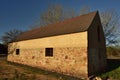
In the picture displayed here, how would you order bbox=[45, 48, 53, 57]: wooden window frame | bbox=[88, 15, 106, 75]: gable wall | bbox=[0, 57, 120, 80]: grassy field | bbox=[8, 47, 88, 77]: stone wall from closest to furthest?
1. bbox=[0, 57, 120, 80]: grassy field
2. bbox=[8, 47, 88, 77]: stone wall
3. bbox=[88, 15, 106, 75]: gable wall
4. bbox=[45, 48, 53, 57]: wooden window frame

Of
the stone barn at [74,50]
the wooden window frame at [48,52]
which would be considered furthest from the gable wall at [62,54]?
the wooden window frame at [48,52]

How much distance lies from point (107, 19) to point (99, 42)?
1323 centimetres

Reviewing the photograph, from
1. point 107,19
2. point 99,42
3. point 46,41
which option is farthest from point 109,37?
point 46,41

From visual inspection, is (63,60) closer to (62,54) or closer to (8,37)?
(62,54)

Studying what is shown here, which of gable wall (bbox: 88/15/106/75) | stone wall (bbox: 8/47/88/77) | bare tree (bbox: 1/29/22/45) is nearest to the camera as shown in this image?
stone wall (bbox: 8/47/88/77)

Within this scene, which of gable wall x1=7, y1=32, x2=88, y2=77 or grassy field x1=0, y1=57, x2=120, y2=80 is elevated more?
gable wall x1=7, y1=32, x2=88, y2=77

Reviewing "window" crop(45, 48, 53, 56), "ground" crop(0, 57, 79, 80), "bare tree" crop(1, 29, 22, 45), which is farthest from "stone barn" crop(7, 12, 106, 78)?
"bare tree" crop(1, 29, 22, 45)

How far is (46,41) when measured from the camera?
17.8 metres

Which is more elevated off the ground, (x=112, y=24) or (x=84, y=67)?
(x=112, y=24)

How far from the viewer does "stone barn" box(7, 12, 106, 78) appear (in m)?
13.6

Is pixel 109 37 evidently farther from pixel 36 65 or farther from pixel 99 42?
pixel 36 65

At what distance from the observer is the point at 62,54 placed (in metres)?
15.4

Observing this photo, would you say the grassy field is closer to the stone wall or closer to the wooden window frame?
the stone wall

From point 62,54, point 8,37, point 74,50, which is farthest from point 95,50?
point 8,37
